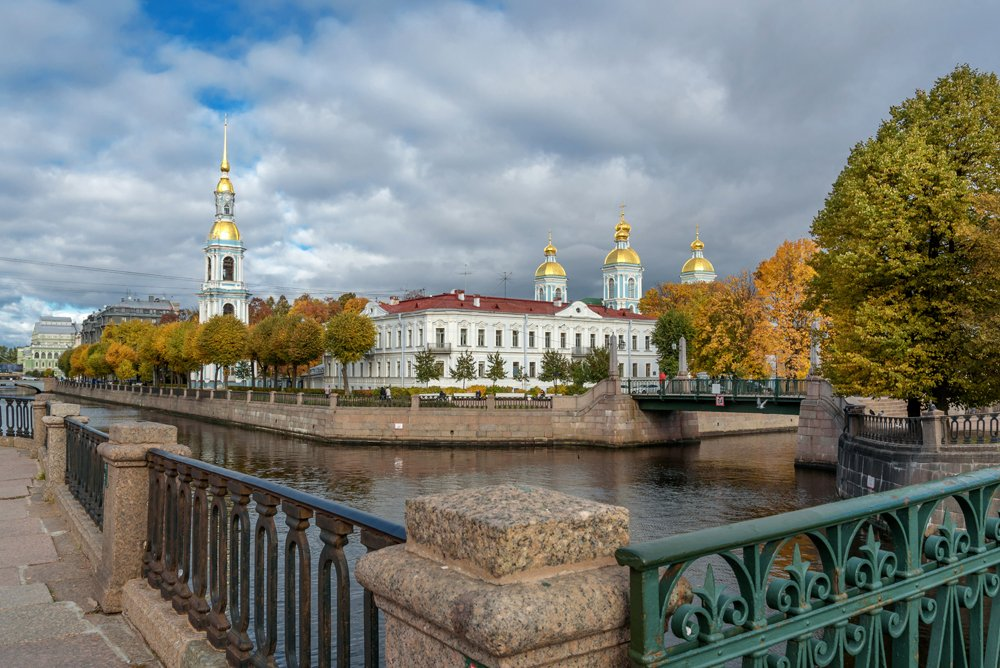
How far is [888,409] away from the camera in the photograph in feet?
139

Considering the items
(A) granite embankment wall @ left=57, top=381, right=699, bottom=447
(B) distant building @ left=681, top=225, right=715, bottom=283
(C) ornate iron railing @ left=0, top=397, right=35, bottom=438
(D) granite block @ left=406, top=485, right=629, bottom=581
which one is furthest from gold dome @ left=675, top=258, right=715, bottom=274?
(D) granite block @ left=406, top=485, right=629, bottom=581

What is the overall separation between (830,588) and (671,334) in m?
60.2

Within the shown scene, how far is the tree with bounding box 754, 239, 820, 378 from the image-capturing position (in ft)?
142

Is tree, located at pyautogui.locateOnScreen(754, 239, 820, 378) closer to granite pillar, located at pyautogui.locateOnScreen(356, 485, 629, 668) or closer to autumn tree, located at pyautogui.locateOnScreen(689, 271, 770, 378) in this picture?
autumn tree, located at pyautogui.locateOnScreen(689, 271, 770, 378)

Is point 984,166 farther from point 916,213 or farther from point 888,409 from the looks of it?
point 888,409

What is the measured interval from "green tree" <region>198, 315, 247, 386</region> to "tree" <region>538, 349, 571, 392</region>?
26658 millimetres

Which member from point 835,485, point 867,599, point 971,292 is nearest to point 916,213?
point 971,292

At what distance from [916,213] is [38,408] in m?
22.5

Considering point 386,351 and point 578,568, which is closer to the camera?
point 578,568

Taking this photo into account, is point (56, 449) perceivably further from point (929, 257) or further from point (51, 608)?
point (929, 257)

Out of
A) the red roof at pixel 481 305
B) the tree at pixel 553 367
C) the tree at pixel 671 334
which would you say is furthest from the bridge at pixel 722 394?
the red roof at pixel 481 305

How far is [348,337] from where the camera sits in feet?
190

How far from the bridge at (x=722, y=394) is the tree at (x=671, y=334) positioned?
697 inches

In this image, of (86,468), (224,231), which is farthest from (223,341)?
(86,468)
